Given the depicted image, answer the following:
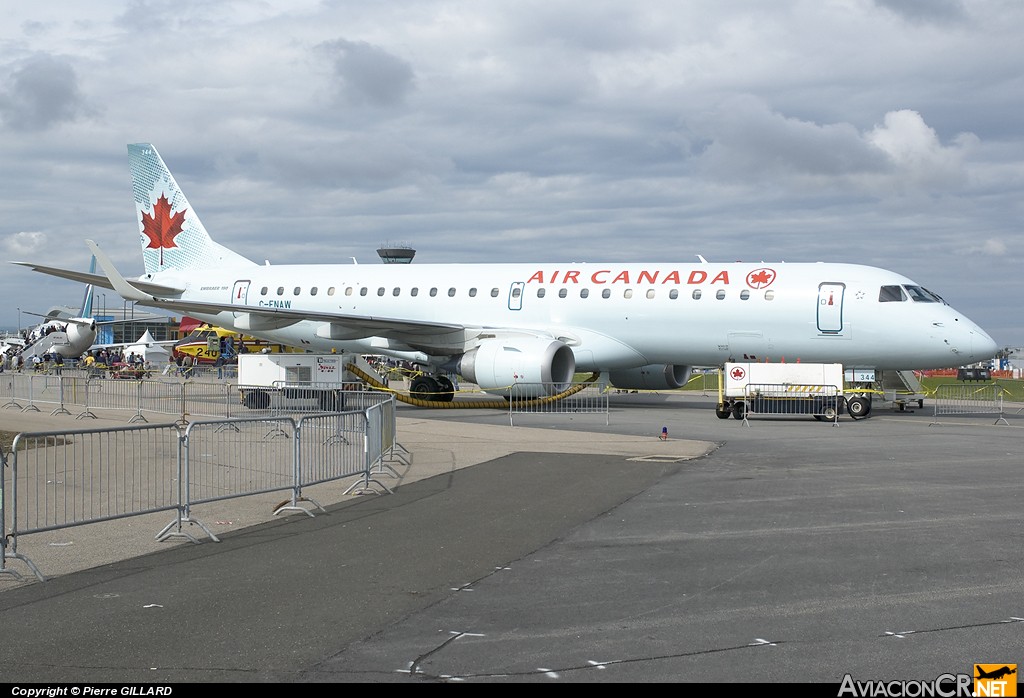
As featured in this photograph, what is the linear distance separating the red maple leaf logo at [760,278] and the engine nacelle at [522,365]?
4825 millimetres

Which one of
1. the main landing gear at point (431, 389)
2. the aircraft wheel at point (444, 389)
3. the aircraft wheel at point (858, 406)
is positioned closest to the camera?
the aircraft wheel at point (858, 406)

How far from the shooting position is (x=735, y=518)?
10.5m

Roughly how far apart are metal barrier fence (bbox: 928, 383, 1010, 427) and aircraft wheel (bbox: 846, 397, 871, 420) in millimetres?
1535

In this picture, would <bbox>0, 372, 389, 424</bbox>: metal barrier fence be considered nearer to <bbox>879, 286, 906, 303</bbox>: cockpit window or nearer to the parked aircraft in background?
<bbox>879, 286, 906, 303</bbox>: cockpit window

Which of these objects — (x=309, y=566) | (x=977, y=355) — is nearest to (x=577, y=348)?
(x=977, y=355)

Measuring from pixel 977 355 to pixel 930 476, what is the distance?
404 inches

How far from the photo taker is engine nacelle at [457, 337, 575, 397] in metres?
A: 25.0

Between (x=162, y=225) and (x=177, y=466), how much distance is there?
86.1 feet

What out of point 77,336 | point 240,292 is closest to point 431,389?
point 240,292

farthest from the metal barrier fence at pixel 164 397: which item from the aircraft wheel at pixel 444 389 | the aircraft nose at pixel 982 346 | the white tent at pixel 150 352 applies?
the white tent at pixel 150 352

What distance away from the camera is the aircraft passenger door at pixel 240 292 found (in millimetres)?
32562

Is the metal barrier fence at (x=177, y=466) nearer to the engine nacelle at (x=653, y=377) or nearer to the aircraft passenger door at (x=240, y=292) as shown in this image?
the engine nacelle at (x=653, y=377)

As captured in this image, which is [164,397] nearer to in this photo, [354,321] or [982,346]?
[354,321]

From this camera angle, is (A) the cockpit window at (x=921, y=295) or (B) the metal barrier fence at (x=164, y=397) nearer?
(B) the metal barrier fence at (x=164, y=397)
